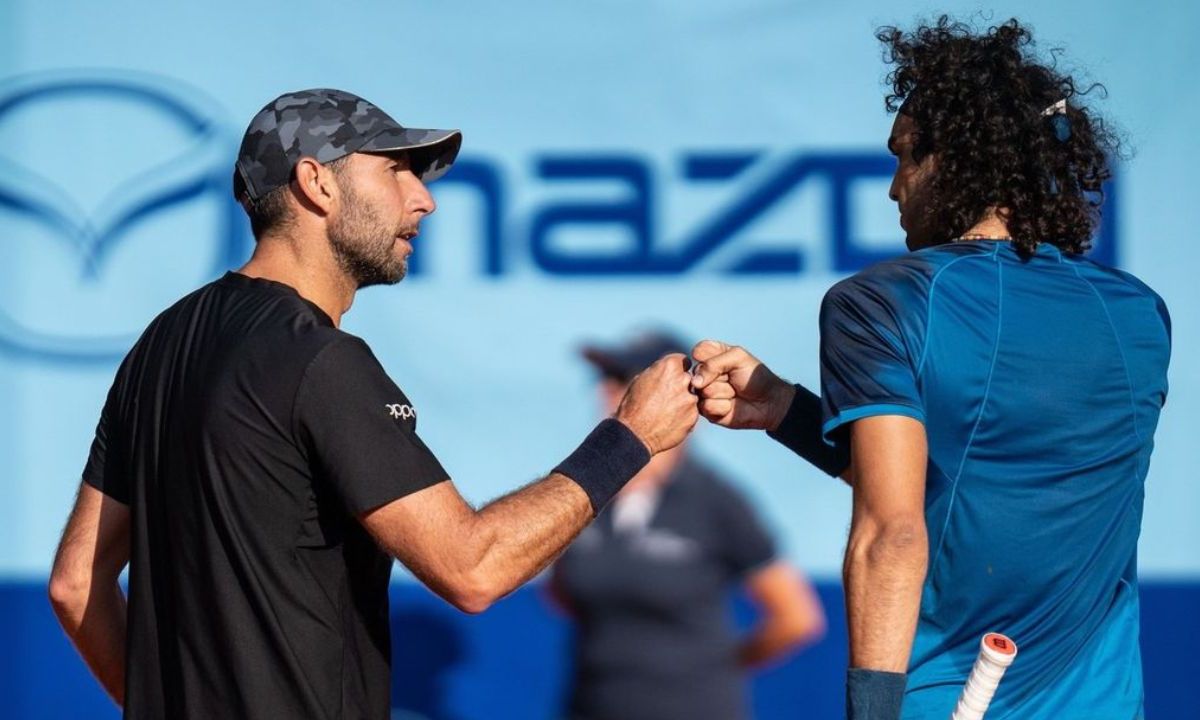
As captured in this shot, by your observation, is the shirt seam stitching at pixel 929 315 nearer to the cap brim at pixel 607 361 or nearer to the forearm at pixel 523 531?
the forearm at pixel 523 531

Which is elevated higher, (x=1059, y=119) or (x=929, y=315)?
(x=1059, y=119)

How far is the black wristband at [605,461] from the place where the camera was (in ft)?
7.57

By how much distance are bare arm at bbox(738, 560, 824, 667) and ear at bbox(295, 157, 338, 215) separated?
7.17 feet

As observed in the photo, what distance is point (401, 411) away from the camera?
7.23 ft

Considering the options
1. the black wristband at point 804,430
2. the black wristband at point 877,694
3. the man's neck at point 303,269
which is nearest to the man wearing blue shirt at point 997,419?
the black wristband at point 877,694

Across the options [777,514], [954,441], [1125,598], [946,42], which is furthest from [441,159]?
[777,514]

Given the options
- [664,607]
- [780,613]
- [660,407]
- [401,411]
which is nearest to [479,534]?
[401,411]

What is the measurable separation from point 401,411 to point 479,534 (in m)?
0.20

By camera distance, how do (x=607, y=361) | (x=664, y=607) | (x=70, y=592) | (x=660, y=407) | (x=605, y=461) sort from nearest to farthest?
(x=605, y=461)
(x=70, y=592)
(x=660, y=407)
(x=664, y=607)
(x=607, y=361)

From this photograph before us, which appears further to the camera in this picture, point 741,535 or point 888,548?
point 741,535

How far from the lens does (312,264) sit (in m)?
2.39

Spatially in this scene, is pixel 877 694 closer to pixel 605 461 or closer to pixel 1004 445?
pixel 1004 445

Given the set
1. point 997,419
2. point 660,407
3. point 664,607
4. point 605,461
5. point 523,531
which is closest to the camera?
point 997,419

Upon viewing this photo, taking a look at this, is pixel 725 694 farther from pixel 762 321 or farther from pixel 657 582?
pixel 762 321
